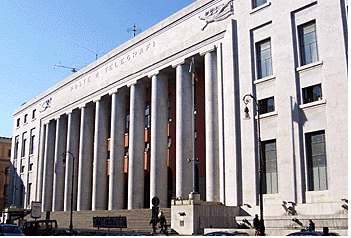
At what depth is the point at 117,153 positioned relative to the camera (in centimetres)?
4853

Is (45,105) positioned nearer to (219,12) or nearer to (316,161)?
(219,12)

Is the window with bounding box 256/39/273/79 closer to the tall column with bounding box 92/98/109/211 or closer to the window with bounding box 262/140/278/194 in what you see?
the window with bounding box 262/140/278/194

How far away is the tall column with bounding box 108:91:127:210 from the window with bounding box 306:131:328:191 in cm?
2268

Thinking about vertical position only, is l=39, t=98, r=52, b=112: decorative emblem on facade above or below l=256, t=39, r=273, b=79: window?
above

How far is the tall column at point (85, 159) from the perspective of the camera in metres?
53.1

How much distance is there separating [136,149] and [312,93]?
64.9 feet

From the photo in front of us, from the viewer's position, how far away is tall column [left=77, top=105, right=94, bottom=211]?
174 ft

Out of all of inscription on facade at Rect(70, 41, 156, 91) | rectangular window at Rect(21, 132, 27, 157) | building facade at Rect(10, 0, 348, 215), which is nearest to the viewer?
building facade at Rect(10, 0, 348, 215)

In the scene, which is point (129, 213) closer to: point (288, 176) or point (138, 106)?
point (138, 106)

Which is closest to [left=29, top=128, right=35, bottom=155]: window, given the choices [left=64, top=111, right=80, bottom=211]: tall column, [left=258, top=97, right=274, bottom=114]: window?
[left=64, top=111, right=80, bottom=211]: tall column

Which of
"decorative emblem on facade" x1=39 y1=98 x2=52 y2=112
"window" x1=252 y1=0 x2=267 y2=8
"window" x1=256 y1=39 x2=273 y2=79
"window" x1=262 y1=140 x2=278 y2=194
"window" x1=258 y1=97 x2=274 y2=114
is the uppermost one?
"window" x1=252 y1=0 x2=267 y2=8

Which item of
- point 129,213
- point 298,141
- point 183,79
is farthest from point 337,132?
point 129,213

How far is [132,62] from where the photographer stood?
159 feet

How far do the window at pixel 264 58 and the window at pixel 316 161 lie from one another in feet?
21.0
